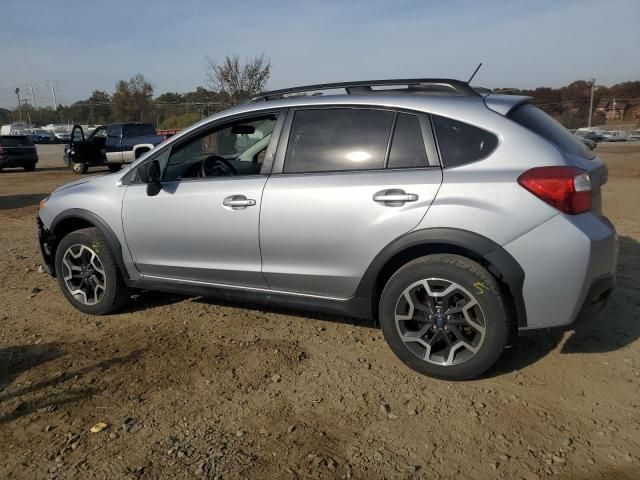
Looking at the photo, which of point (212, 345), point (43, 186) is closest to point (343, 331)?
point (212, 345)

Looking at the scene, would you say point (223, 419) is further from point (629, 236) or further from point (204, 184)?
point (629, 236)

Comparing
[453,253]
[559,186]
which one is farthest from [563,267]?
[453,253]

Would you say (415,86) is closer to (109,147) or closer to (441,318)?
(441,318)

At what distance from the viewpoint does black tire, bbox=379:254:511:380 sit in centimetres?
289

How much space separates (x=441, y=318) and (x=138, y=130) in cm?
1761

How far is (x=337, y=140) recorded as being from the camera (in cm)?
338

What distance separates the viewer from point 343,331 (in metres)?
3.92

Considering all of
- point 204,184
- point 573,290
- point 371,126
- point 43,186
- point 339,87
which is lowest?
point 43,186

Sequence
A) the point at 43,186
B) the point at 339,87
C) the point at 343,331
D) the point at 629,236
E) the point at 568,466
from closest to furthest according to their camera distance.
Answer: the point at 568,466 < the point at 339,87 < the point at 343,331 < the point at 629,236 < the point at 43,186

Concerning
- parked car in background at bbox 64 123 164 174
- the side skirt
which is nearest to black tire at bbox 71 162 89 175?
parked car in background at bbox 64 123 164 174

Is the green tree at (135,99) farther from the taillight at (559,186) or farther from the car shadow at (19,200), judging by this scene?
the taillight at (559,186)

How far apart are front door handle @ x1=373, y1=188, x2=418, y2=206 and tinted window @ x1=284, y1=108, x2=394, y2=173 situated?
219 mm

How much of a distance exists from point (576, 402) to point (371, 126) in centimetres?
201

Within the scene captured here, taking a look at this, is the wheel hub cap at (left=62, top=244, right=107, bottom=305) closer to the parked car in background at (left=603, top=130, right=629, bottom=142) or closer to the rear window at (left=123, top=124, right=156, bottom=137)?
the rear window at (left=123, top=124, right=156, bottom=137)
